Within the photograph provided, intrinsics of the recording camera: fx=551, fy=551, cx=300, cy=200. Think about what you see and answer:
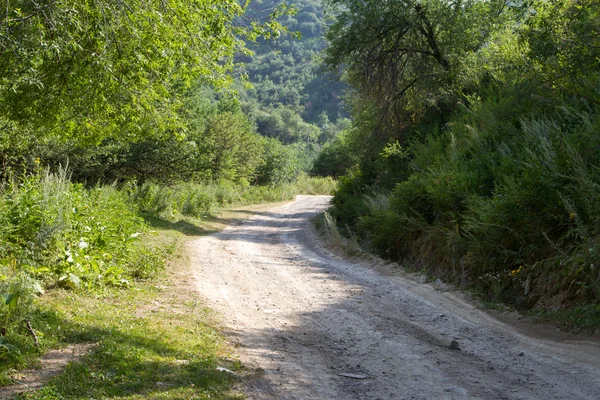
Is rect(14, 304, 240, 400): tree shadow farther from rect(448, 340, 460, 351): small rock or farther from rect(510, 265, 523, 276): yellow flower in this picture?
rect(510, 265, 523, 276): yellow flower

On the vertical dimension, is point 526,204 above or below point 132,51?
below

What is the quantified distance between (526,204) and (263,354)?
19.0 feet

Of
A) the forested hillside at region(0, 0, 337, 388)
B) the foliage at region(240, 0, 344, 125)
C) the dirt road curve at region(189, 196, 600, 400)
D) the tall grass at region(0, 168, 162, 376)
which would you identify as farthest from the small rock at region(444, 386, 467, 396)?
the foliage at region(240, 0, 344, 125)

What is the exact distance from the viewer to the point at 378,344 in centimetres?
678

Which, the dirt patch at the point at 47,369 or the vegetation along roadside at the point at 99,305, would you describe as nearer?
the dirt patch at the point at 47,369

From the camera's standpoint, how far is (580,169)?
337 inches

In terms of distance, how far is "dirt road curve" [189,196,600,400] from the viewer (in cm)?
524

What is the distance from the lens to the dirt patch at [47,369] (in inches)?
174

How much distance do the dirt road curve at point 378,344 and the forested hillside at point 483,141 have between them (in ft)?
3.71

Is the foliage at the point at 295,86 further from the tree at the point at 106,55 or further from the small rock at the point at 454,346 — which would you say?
the small rock at the point at 454,346

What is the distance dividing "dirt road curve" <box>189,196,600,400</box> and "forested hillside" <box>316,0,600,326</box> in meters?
1.13

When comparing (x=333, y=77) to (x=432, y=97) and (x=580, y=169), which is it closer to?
(x=432, y=97)

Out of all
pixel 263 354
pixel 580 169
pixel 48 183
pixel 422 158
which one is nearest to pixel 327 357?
pixel 263 354

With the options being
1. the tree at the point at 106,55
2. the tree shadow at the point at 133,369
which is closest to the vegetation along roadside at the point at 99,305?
the tree shadow at the point at 133,369
